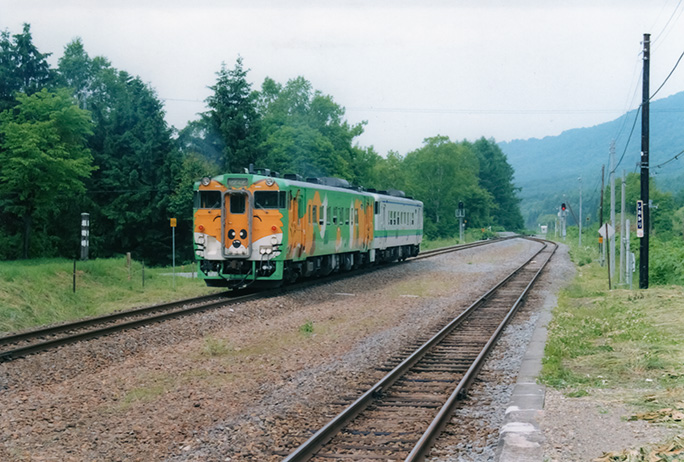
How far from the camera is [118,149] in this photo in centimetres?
5397

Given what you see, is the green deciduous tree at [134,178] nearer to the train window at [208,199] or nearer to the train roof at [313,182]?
the train roof at [313,182]

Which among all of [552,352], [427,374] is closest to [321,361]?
[427,374]

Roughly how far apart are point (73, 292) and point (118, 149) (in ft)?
120

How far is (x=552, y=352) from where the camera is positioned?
38.3 feet

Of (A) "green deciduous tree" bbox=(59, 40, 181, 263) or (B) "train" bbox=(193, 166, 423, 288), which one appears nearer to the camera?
(B) "train" bbox=(193, 166, 423, 288)

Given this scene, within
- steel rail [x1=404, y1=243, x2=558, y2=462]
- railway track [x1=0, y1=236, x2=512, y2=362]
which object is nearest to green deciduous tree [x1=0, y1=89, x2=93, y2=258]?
railway track [x1=0, y1=236, x2=512, y2=362]

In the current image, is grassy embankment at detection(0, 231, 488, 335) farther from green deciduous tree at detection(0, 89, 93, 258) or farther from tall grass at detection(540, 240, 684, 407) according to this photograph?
green deciduous tree at detection(0, 89, 93, 258)

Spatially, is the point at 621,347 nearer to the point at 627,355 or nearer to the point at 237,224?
the point at 627,355

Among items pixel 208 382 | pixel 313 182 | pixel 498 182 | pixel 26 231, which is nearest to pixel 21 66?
pixel 26 231

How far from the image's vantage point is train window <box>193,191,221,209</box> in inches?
781

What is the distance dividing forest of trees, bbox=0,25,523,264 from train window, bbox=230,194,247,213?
22634mm

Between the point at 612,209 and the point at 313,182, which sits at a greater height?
the point at 313,182

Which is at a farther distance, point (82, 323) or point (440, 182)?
point (440, 182)

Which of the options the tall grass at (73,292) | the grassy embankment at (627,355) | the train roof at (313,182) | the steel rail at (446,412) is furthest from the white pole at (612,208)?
the steel rail at (446,412)
